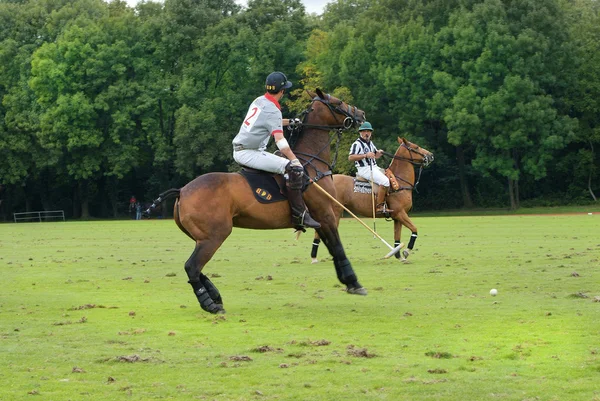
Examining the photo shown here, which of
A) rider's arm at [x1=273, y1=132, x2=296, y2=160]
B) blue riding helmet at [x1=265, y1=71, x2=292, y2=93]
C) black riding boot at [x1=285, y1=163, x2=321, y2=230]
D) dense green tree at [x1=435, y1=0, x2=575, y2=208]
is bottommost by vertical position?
black riding boot at [x1=285, y1=163, x2=321, y2=230]

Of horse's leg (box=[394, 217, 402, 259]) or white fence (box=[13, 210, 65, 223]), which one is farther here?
white fence (box=[13, 210, 65, 223])

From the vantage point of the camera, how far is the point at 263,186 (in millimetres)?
12883

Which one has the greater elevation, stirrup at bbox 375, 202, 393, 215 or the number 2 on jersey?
the number 2 on jersey

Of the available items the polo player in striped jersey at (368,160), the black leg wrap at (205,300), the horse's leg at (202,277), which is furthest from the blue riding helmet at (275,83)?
the polo player in striped jersey at (368,160)

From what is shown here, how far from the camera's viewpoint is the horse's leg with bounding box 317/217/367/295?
44.6 feet

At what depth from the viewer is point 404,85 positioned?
2447 inches

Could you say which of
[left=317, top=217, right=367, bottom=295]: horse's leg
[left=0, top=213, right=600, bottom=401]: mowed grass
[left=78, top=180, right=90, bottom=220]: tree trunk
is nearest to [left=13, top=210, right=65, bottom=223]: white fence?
[left=78, top=180, right=90, bottom=220]: tree trunk

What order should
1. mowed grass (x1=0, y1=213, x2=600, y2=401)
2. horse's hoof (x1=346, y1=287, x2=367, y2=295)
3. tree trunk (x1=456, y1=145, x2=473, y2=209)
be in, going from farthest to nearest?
tree trunk (x1=456, y1=145, x2=473, y2=209) < horse's hoof (x1=346, y1=287, x2=367, y2=295) < mowed grass (x1=0, y1=213, x2=600, y2=401)

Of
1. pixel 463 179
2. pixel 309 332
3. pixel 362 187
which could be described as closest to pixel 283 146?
pixel 309 332

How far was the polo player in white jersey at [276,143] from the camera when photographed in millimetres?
12805

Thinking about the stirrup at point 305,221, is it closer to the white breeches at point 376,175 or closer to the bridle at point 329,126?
the bridle at point 329,126

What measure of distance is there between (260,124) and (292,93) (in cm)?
5182

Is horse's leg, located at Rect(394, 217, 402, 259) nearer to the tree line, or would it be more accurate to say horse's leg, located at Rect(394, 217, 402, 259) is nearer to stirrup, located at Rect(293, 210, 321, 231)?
stirrup, located at Rect(293, 210, 321, 231)

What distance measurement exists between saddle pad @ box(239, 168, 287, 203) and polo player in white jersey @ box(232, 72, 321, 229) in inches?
4.2
